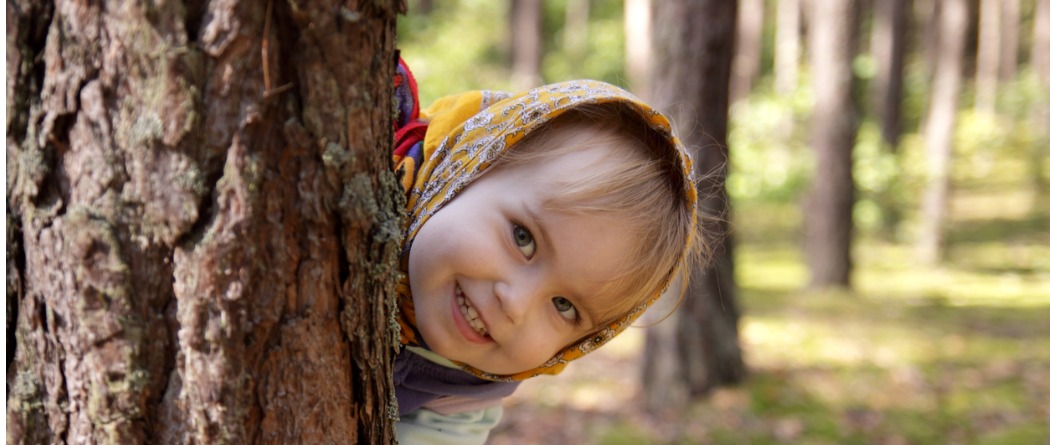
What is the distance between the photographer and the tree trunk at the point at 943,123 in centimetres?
1166

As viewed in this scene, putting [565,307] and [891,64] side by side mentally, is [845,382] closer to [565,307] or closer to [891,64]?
[565,307]

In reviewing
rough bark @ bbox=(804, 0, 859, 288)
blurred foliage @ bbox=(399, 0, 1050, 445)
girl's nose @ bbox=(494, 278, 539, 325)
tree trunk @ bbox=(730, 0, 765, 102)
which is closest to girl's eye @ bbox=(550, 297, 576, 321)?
girl's nose @ bbox=(494, 278, 539, 325)

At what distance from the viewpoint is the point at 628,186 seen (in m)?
1.62

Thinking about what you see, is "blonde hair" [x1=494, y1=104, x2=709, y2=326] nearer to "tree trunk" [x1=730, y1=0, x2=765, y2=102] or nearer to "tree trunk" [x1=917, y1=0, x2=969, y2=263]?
"tree trunk" [x1=917, y1=0, x2=969, y2=263]

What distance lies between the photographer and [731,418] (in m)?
5.34

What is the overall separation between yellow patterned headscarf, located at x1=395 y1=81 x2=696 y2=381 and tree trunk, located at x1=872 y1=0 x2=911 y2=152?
13.9m

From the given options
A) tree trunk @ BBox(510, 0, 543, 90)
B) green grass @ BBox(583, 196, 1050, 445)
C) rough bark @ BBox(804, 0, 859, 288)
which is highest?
tree trunk @ BBox(510, 0, 543, 90)

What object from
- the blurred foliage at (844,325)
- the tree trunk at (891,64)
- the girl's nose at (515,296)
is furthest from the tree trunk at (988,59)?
the girl's nose at (515,296)

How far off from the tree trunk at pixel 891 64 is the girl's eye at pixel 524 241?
14.2m

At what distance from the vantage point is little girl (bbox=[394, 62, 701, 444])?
154 cm

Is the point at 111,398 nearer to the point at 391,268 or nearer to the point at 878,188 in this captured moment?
the point at 391,268

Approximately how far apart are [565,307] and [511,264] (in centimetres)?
18

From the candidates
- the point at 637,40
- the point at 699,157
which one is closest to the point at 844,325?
the point at 637,40

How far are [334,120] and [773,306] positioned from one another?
8.16 metres
